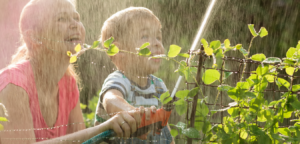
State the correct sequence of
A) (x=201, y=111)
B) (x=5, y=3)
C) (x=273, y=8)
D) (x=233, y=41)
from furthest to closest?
(x=233, y=41) → (x=273, y=8) → (x=5, y=3) → (x=201, y=111)

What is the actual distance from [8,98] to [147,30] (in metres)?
0.53

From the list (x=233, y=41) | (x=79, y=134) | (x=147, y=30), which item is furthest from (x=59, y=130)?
(x=233, y=41)

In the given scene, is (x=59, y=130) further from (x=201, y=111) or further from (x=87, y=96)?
(x=87, y=96)

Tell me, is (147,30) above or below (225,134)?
above

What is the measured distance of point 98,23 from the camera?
2.61 metres

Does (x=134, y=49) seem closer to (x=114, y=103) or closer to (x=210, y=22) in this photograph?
(x=114, y=103)

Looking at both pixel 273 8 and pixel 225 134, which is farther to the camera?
pixel 273 8

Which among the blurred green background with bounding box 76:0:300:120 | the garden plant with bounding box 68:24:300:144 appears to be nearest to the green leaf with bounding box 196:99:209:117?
the garden plant with bounding box 68:24:300:144

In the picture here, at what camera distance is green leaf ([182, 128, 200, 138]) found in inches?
25.4

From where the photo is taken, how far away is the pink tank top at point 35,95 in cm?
87

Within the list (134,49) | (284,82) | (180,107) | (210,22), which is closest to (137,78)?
(134,49)

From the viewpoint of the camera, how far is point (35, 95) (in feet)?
3.06

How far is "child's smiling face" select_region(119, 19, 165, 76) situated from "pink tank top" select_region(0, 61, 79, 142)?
0.94ft

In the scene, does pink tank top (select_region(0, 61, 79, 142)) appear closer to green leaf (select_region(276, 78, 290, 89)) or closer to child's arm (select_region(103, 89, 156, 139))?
child's arm (select_region(103, 89, 156, 139))
